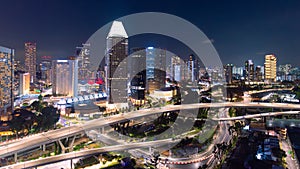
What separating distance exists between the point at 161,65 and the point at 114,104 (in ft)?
18.9

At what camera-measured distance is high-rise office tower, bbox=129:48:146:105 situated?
375 inches

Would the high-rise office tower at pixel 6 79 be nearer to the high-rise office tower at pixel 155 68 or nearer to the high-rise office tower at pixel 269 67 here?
the high-rise office tower at pixel 155 68

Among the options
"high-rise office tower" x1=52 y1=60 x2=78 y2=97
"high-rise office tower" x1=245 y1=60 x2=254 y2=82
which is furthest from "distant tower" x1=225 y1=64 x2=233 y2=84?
"high-rise office tower" x1=52 y1=60 x2=78 y2=97

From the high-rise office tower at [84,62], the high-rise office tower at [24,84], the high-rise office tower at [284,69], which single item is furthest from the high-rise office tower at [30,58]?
the high-rise office tower at [284,69]

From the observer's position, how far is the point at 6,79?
6.17m

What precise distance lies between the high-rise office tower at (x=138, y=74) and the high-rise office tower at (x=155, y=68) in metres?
0.43

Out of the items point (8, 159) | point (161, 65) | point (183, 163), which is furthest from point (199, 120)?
point (161, 65)

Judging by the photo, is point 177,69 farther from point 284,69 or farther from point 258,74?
point 284,69

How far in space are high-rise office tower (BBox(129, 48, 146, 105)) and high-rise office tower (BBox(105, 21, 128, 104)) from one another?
2.73 feet

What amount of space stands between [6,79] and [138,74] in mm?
5909

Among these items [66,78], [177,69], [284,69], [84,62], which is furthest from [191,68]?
[284,69]

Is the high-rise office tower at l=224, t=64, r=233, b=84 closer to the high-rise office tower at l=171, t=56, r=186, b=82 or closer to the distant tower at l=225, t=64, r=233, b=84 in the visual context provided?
the distant tower at l=225, t=64, r=233, b=84

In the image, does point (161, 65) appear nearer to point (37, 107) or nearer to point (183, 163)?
point (37, 107)

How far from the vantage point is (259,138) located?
14.4 ft
